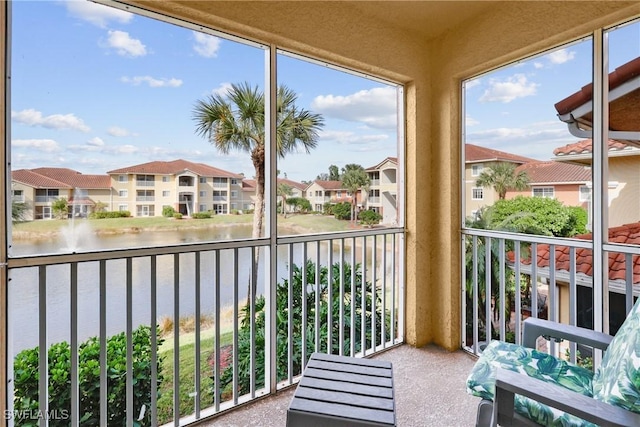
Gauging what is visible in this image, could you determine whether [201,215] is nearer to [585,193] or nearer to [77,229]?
[77,229]

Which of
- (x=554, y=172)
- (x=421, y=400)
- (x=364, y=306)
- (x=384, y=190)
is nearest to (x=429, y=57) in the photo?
(x=384, y=190)

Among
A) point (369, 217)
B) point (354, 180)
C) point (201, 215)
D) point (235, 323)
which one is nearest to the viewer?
point (201, 215)

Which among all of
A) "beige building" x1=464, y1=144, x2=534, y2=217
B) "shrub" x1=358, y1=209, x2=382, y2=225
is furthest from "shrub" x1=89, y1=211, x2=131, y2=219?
"beige building" x1=464, y1=144, x2=534, y2=217

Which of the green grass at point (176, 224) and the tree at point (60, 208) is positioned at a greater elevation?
the tree at point (60, 208)

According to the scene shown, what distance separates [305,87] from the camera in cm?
251

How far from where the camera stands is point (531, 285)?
2559 mm

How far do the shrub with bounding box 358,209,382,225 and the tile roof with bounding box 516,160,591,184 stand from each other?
113cm

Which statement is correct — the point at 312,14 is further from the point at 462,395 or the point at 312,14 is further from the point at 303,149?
the point at 462,395

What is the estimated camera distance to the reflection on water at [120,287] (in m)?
1.65

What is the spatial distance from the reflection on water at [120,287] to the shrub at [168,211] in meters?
0.11

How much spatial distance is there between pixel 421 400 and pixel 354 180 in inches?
65.5

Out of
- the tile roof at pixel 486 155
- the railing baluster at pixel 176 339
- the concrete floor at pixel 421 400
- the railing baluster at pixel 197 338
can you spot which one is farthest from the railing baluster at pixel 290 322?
the tile roof at pixel 486 155

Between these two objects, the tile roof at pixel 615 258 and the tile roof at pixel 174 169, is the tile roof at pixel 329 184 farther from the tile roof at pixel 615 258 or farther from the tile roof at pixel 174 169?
the tile roof at pixel 615 258

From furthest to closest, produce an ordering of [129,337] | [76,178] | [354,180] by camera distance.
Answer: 1. [354,180]
2. [129,337]
3. [76,178]
